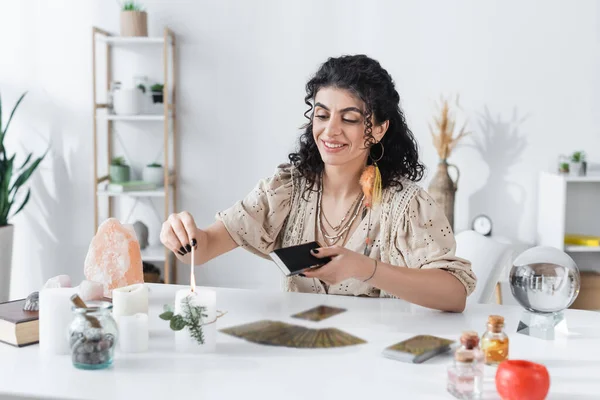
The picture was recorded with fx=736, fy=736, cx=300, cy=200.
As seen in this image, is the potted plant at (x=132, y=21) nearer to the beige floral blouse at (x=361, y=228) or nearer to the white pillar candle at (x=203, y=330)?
the beige floral blouse at (x=361, y=228)

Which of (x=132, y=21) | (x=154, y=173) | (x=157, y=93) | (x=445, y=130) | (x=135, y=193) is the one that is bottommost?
(x=135, y=193)

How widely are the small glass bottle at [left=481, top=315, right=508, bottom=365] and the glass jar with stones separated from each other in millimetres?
756

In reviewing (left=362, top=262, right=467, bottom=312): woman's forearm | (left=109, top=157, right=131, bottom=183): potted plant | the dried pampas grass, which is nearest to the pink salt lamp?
(left=362, top=262, right=467, bottom=312): woman's forearm

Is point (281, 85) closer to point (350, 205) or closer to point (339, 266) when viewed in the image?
point (350, 205)

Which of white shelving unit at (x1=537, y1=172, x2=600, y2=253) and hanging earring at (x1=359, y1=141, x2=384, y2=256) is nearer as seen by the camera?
hanging earring at (x1=359, y1=141, x2=384, y2=256)

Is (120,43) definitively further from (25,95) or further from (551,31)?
(551,31)

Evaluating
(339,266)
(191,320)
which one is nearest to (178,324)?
(191,320)

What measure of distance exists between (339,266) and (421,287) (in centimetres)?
26

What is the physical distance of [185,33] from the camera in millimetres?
4309

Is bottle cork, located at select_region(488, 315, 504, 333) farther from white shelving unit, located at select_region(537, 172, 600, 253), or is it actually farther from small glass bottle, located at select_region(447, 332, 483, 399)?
white shelving unit, located at select_region(537, 172, 600, 253)

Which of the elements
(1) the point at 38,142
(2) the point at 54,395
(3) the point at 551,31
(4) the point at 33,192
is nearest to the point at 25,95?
(1) the point at 38,142

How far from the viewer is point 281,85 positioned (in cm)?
432

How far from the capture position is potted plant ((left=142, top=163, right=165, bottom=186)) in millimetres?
4211

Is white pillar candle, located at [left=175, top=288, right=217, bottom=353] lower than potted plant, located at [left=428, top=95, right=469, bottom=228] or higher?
lower
